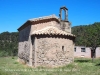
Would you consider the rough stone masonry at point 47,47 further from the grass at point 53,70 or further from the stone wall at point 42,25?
the grass at point 53,70

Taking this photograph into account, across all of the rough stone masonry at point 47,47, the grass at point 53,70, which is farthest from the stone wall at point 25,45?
the grass at point 53,70

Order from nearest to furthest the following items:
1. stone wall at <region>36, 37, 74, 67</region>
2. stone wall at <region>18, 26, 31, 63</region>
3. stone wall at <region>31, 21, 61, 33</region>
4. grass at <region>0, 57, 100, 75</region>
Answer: grass at <region>0, 57, 100, 75</region>
stone wall at <region>36, 37, 74, 67</region>
stone wall at <region>31, 21, 61, 33</region>
stone wall at <region>18, 26, 31, 63</region>

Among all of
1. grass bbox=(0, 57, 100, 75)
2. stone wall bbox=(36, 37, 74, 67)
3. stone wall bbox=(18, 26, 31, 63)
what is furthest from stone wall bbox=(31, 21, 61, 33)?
grass bbox=(0, 57, 100, 75)

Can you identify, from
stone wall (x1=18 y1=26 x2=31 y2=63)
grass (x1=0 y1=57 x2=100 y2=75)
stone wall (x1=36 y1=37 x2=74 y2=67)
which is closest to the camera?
grass (x1=0 y1=57 x2=100 y2=75)

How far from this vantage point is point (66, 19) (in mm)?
18906

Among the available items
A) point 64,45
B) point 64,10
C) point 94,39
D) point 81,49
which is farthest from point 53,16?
point 81,49

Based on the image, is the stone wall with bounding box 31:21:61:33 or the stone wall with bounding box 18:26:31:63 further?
the stone wall with bounding box 18:26:31:63

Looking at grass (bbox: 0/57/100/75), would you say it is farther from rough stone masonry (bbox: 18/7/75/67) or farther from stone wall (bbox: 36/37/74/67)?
rough stone masonry (bbox: 18/7/75/67)

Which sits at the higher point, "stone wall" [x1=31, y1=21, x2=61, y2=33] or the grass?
"stone wall" [x1=31, y1=21, x2=61, y2=33]

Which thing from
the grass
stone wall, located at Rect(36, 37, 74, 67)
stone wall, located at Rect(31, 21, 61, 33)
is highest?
stone wall, located at Rect(31, 21, 61, 33)

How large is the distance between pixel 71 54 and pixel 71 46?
2.67 feet

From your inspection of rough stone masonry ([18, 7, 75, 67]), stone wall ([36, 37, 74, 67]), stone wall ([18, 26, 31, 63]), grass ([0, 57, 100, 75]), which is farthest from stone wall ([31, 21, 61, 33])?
grass ([0, 57, 100, 75])

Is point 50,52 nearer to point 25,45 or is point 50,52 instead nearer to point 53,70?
point 53,70

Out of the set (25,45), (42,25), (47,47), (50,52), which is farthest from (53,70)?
(25,45)
